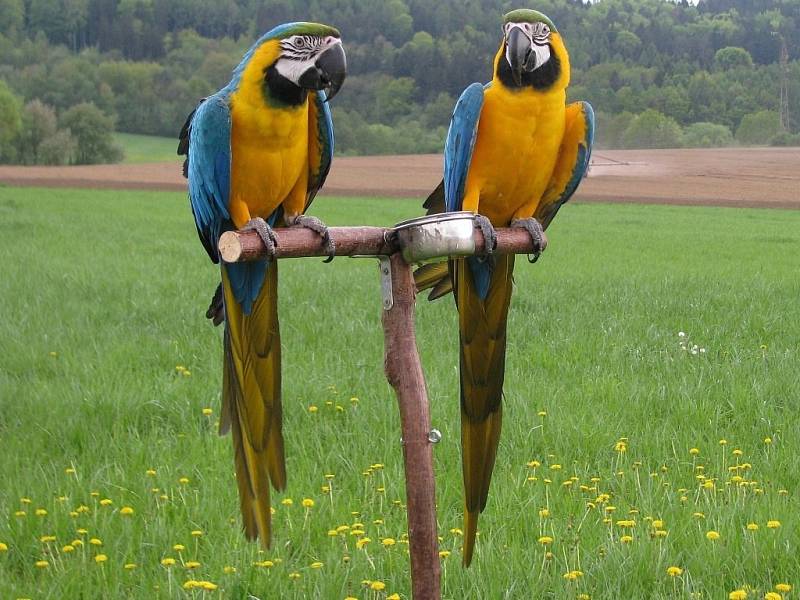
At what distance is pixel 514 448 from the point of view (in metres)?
3.83

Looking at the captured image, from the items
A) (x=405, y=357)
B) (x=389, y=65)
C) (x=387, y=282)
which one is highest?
(x=389, y=65)

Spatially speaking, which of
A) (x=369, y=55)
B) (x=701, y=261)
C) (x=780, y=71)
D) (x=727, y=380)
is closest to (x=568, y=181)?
(x=727, y=380)

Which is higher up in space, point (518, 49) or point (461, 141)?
point (518, 49)

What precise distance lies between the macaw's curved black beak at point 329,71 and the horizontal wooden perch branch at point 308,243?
0.29 metres

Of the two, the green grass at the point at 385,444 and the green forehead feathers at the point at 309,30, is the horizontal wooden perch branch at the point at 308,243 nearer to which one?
the green forehead feathers at the point at 309,30

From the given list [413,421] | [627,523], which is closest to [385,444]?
[627,523]

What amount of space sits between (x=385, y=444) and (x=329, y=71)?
89.7 inches

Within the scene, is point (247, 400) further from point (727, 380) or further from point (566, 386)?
point (727, 380)

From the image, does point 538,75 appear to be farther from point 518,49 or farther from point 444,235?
point 444,235

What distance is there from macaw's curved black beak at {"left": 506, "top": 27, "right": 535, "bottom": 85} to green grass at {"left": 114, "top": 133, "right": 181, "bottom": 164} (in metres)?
28.3

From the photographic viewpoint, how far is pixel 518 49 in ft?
6.47

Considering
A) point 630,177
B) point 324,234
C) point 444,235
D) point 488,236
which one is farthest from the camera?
point 630,177

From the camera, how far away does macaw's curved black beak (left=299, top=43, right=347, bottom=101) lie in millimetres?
1779

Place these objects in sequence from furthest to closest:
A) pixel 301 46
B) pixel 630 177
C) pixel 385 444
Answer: pixel 630 177 → pixel 385 444 → pixel 301 46
